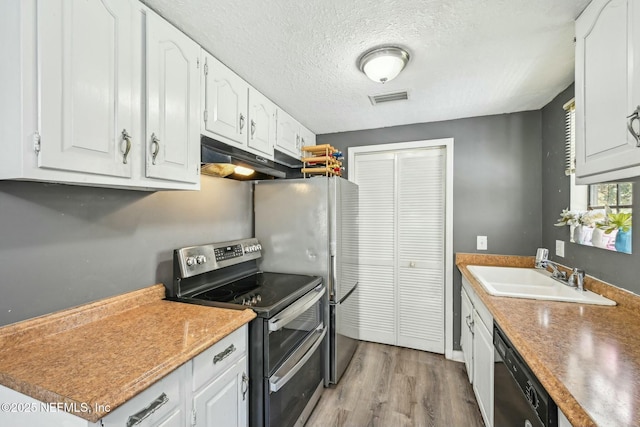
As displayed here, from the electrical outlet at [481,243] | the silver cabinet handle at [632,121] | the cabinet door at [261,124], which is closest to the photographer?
the silver cabinet handle at [632,121]

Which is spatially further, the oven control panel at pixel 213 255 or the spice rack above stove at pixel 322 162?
the spice rack above stove at pixel 322 162

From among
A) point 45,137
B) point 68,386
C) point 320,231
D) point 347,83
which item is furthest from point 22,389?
point 347,83

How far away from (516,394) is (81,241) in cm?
193

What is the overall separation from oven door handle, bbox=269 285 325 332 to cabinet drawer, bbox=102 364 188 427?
482 mm

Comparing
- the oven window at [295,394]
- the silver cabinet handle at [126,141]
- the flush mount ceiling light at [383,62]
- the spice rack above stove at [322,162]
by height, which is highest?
the flush mount ceiling light at [383,62]

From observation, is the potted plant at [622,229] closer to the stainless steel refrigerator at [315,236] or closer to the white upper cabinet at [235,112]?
the stainless steel refrigerator at [315,236]

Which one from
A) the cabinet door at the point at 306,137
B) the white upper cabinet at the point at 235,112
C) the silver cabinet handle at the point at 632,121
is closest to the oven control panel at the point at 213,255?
the white upper cabinet at the point at 235,112

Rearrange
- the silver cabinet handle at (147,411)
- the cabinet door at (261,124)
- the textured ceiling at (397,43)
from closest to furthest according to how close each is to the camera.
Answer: the silver cabinet handle at (147,411), the textured ceiling at (397,43), the cabinet door at (261,124)

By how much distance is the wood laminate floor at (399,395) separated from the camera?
1843mm

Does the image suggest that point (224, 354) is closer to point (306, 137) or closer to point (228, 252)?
point (228, 252)

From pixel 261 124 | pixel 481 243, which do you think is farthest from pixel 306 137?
pixel 481 243

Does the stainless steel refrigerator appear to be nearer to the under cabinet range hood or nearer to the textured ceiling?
the under cabinet range hood

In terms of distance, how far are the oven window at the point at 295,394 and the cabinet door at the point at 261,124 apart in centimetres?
147

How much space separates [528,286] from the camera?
1948mm
